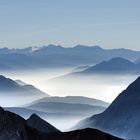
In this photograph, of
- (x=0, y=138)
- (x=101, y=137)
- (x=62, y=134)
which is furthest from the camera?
(x=62, y=134)

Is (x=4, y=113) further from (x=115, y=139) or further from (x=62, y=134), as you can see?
(x=115, y=139)

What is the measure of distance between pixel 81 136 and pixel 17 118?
586 inches

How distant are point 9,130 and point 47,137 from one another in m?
17.4

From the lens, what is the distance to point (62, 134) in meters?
127

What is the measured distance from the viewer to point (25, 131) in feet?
384

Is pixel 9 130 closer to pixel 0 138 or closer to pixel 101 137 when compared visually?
pixel 0 138

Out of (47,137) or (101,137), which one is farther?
(47,137)

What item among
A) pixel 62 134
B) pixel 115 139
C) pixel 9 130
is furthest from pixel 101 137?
pixel 9 130

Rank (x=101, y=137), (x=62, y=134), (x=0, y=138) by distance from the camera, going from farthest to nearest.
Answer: (x=62, y=134) → (x=101, y=137) → (x=0, y=138)

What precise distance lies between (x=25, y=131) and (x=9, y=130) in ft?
18.4

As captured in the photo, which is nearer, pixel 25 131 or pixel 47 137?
pixel 25 131

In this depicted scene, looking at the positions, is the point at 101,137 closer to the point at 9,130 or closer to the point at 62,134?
the point at 62,134

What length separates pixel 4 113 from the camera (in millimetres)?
116625

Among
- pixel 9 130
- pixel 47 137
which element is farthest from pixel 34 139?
pixel 9 130
